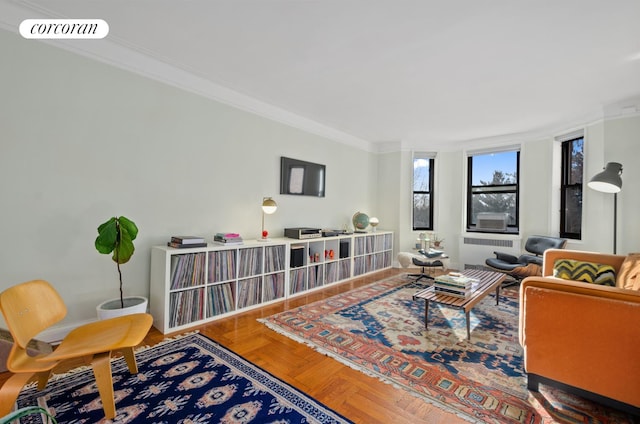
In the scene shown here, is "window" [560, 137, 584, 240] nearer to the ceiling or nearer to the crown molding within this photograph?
the ceiling

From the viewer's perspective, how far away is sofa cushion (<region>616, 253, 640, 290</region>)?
205 cm

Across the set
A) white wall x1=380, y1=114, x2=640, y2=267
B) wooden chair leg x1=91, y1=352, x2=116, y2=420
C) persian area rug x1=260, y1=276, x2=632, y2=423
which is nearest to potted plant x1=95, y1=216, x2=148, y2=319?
wooden chair leg x1=91, y1=352, x2=116, y2=420

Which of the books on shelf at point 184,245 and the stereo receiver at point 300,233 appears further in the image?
the stereo receiver at point 300,233

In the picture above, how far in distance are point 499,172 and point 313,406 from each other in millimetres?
5439

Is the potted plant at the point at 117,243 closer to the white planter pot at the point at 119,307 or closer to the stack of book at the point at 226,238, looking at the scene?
the white planter pot at the point at 119,307

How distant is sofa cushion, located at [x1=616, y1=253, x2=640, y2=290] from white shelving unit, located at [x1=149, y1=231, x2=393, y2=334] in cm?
298

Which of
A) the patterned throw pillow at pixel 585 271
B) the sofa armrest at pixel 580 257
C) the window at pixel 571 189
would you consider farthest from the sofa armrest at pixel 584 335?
the window at pixel 571 189

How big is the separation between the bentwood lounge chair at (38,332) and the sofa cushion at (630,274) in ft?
10.9

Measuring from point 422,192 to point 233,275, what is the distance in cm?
439

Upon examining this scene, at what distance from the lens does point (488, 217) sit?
537cm

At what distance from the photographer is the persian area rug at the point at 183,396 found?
158cm

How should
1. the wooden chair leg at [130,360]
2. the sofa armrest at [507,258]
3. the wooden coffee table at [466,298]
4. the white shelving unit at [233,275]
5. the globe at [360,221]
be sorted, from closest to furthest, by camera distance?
1. the wooden chair leg at [130,360]
2. the wooden coffee table at [466,298]
3. the white shelving unit at [233,275]
4. the sofa armrest at [507,258]
5. the globe at [360,221]

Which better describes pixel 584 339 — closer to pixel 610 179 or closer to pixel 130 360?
pixel 610 179

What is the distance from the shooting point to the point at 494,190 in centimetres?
548
